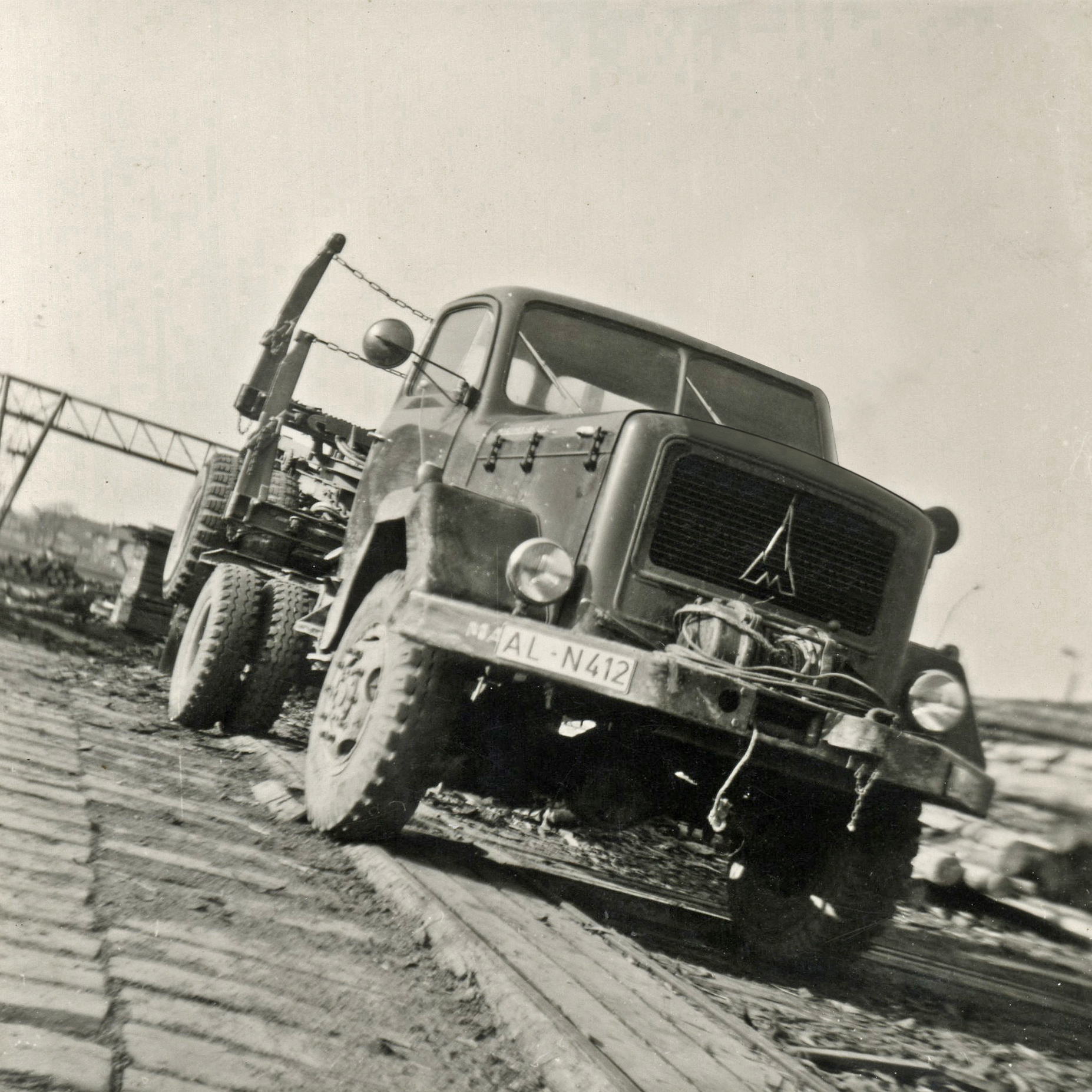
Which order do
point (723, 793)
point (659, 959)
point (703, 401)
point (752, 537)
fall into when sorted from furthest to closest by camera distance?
point (703, 401)
point (752, 537)
point (659, 959)
point (723, 793)

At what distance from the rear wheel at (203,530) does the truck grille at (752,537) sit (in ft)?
14.1

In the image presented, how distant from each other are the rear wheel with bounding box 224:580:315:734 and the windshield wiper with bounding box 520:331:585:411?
2.27 m

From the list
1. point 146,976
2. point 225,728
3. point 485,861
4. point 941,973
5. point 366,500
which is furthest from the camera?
point 225,728

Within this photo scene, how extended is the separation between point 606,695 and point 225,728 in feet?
13.2

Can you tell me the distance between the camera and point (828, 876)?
4.41m

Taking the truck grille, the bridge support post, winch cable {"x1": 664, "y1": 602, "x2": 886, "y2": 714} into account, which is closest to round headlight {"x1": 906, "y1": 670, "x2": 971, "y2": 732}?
winch cable {"x1": 664, "y1": 602, "x2": 886, "y2": 714}

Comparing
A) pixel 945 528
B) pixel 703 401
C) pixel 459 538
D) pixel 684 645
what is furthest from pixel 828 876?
pixel 703 401

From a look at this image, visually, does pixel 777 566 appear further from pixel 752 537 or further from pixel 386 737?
pixel 386 737

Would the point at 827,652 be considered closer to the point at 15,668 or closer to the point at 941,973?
the point at 941,973

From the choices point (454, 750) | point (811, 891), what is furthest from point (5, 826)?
point (811, 891)

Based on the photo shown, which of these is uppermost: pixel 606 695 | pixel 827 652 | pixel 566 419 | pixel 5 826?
pixel 566 419

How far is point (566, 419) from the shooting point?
4.54 m

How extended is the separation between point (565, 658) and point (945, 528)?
2573 mm

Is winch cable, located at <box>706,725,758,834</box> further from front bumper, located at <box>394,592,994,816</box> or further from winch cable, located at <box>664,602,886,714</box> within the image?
winch cable, located at <box>664,602,886,714</box>
